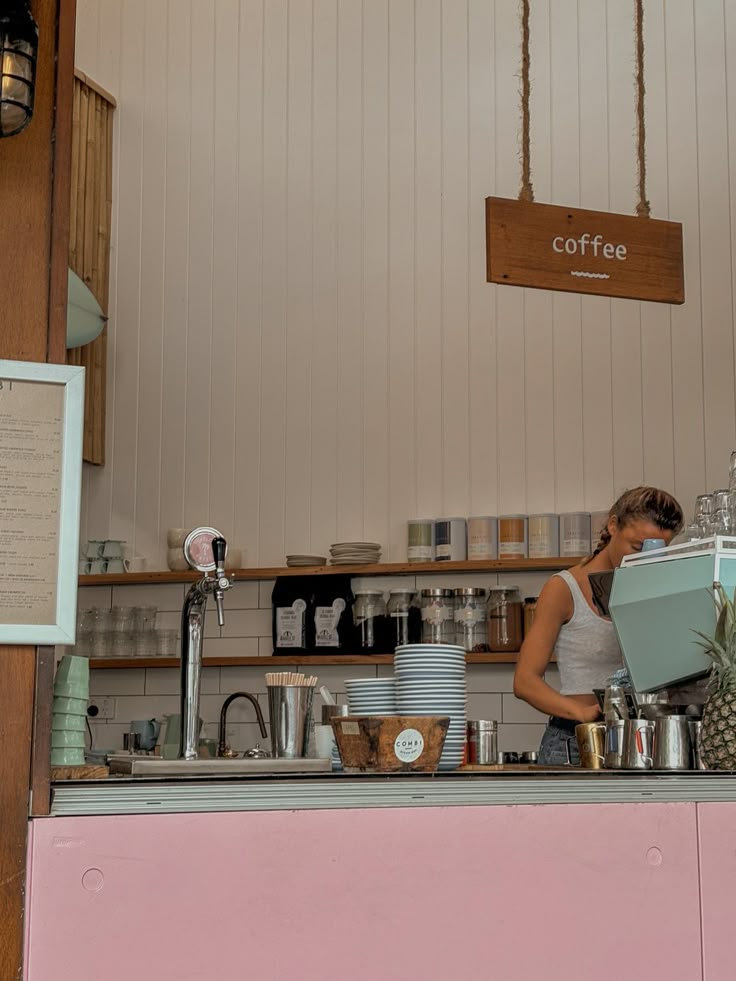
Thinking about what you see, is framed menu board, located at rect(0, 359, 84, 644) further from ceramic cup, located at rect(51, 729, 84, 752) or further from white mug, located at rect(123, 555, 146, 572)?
white mug, located at rect(123, 555, 146, 572)

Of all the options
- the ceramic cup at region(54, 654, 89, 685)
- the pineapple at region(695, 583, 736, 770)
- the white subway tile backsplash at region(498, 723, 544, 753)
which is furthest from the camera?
the white subway tile backsplash at region(498, 723, 544, 753)

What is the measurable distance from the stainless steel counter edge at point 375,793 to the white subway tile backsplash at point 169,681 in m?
4.39

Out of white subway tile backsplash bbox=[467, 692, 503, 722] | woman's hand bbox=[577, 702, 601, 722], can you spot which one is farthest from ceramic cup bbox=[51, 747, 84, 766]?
white subway tile backsplash bbox=[467, 692, 503, 722]

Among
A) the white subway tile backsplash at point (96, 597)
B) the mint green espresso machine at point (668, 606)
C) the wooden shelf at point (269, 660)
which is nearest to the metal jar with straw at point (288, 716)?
the mint green espresso machine at point (668, 606)

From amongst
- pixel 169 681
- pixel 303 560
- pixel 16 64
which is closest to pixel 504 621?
pixel 303 560

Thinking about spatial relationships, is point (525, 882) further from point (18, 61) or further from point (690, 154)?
point (690, 154)

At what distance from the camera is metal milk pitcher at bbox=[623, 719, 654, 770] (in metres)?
2.39

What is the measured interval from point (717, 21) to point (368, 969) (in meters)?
5.55

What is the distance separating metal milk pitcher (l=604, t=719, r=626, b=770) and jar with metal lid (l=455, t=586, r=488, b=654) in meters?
3.30

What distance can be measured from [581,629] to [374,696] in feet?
4.86

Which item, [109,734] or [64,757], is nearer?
[64,757]

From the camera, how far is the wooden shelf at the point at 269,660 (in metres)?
5.75

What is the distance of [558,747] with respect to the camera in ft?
12.2

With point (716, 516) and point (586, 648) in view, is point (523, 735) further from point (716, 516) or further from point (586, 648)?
point (716, 516)
